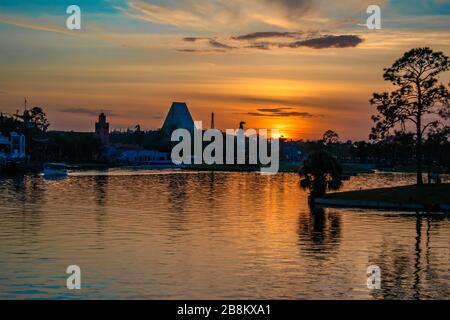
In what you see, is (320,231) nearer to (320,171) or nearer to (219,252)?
(219,252)

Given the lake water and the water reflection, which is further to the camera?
the water reflection

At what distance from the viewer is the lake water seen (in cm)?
2825

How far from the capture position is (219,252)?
37844 mm

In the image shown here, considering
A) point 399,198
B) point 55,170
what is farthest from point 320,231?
point 55,170

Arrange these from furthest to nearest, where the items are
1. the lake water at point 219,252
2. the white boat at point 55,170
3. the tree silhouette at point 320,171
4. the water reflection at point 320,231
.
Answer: the white boat at point 55,170
the tree silhouette at point 320,171
the water reflection at point 320,231
the lake water at point 219,252

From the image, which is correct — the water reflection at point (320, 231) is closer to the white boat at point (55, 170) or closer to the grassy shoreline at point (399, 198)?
the grassy shoreline at point (399, 198)

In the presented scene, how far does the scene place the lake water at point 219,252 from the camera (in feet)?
92.7

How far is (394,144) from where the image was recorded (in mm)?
88875

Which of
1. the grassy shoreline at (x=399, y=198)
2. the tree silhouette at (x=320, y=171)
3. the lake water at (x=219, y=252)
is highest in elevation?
the tree silhouette at (x=320, y=171)

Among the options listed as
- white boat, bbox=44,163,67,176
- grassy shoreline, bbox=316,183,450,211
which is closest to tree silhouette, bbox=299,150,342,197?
grassy shoreline, bbox=316,183,450,211

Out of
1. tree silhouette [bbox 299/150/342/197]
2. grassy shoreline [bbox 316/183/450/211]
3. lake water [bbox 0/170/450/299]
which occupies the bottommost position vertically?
lake water [bbox 0/170/450/299]

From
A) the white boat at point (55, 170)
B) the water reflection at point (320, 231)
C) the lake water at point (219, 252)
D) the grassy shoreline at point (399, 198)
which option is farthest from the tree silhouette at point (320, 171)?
the white boat at point (55, 170)

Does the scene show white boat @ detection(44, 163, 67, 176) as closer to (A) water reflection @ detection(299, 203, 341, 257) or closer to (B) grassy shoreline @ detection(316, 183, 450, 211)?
(B) grassy shoreline @ detection(316, 183, 450, 211)

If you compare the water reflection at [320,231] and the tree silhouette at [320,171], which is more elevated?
the tree silhouette at [320,171]
